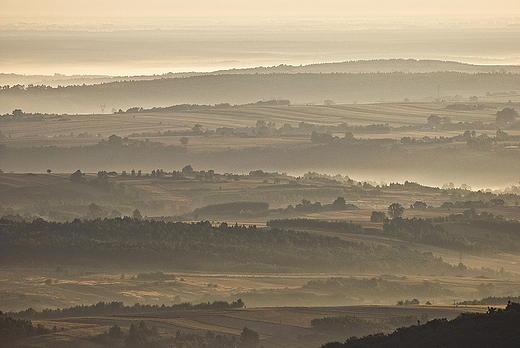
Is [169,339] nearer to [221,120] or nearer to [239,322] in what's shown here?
[239,322]

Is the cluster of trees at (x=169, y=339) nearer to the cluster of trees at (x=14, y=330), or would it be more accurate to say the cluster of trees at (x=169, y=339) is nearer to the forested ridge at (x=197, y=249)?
the cluster of trees at (x=14, y=330)

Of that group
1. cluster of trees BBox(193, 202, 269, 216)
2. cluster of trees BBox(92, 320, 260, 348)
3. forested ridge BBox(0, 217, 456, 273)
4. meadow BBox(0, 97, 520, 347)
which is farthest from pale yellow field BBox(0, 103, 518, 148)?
cluster of trees BBox(92, 320, 260, 348)

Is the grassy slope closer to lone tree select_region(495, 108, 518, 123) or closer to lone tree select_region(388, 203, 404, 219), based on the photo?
lone tree select_region(388, 203, 404, 219)

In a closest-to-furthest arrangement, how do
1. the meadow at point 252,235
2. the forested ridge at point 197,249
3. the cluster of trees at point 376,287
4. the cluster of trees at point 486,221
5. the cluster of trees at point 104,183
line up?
the meadow at point 252,235 → the cluster of trees at point 376,287 → the forested ridge at point 197,249 → the cluster of trees at point 486,221 → the cluster of trees at point 104,183

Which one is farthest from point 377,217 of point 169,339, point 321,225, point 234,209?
point 169,339

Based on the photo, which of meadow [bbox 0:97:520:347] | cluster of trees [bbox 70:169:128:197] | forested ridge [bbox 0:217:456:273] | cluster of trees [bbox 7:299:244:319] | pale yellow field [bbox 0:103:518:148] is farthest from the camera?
pale yellow field [bbox 0:103:518:148]

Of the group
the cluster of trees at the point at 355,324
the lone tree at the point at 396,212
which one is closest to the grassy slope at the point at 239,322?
the cluster of trees at the point at 355,324

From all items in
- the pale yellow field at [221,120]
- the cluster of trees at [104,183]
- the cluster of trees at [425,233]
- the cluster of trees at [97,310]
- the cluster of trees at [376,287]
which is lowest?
the cluster of trees at [97,310]

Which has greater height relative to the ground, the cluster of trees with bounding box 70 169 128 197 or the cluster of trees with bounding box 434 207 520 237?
the cluster of trees with bounding box 70 169 128 197
